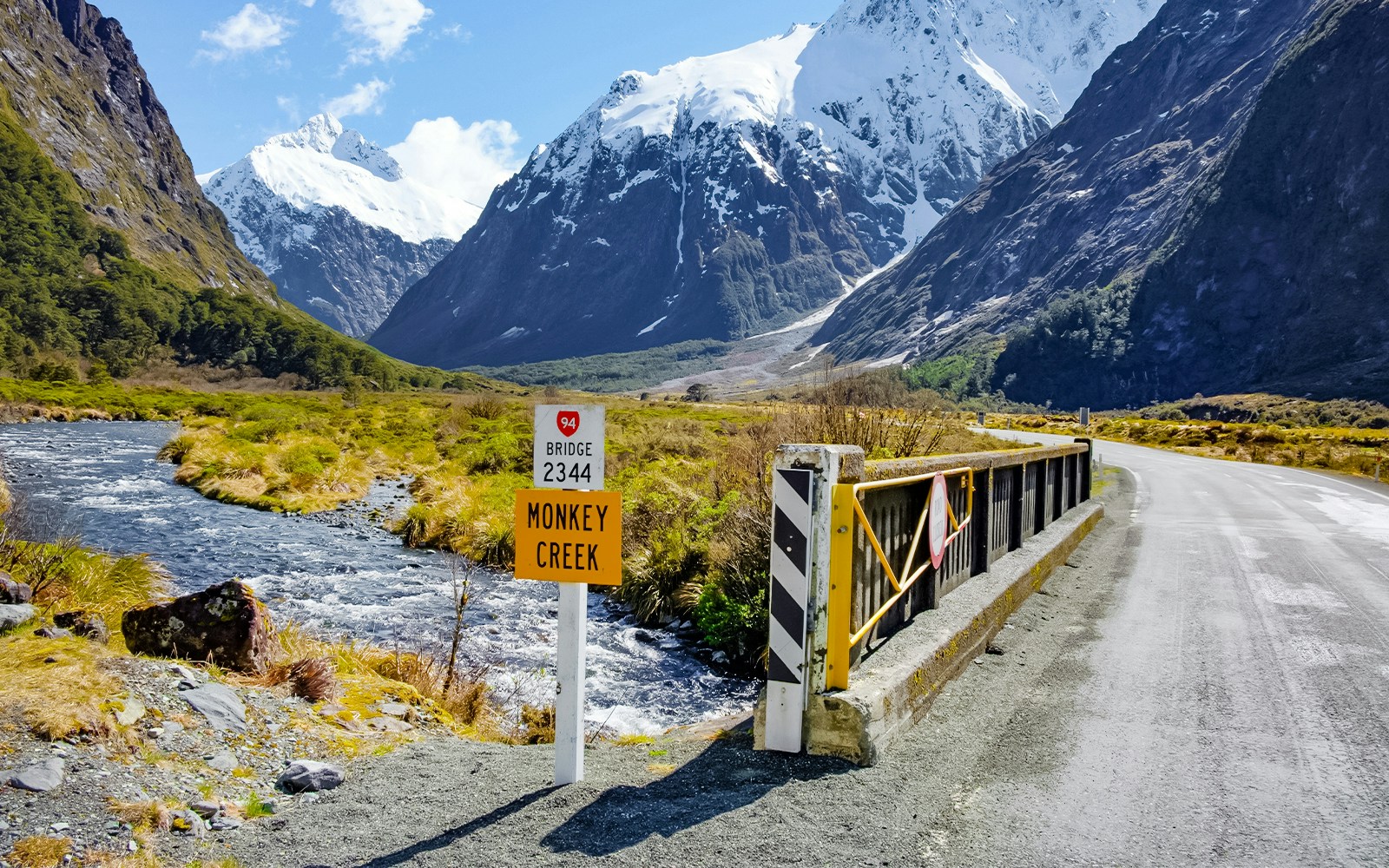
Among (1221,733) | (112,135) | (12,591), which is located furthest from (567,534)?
(112,135)

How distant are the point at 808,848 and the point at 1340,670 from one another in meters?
5.11

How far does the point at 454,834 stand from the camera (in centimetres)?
414

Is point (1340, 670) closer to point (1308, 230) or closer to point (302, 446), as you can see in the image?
point (302, 446)

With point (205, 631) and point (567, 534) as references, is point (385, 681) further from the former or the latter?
point (567, 534)

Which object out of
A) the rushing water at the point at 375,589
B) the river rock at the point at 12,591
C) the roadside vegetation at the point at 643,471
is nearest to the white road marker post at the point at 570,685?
the rushing water at the point at 375,589

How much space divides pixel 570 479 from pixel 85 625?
464cm

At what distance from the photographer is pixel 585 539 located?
4762mm

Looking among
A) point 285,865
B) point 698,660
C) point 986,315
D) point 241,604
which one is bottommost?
point 698,660

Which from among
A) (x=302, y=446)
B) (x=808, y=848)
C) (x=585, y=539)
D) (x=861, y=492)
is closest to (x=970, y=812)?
(x=808, y=848)

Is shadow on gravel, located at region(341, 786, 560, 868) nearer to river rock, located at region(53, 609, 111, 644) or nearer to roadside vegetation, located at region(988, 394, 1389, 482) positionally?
river rock, located at region(53, 609, 111, 644)

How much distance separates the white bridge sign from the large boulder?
333 cm

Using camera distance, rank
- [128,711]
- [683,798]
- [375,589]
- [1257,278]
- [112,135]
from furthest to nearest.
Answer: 1. [112,135]
2. [1257,278]
3. [375,589]
4. [128,711]
5. [683,798]

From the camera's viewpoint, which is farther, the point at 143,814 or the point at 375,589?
the point at 375,589

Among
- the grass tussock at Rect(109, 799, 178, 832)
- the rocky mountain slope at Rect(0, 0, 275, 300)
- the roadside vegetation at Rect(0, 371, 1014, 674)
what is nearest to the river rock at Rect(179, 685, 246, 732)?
the grass tussock at Rect(109, 799, 178, 832)
